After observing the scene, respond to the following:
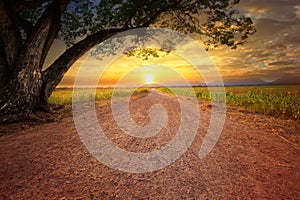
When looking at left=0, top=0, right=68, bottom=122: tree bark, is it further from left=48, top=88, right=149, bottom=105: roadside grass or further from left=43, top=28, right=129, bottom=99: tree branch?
left=48, top=88, right=149, bottom=105: roadside grass

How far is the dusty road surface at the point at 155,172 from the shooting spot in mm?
2662

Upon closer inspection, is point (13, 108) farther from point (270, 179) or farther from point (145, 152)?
point (270, 179)

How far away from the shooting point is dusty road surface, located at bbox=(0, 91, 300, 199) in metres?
2.66

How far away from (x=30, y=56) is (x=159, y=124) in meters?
6.11

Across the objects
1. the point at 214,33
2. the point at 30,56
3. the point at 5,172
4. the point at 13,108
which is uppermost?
the point at 214,33

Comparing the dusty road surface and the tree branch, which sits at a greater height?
the tree branch

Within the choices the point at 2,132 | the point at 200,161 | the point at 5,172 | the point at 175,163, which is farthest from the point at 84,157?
the point at 2,132

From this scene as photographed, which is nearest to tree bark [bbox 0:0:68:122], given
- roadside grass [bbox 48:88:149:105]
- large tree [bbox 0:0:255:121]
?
large tree [bbox 0:0:255:121]

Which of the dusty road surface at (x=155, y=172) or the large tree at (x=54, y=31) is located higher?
the large tree at (x=54, y=31)

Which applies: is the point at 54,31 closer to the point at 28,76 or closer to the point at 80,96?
the point at 28,76

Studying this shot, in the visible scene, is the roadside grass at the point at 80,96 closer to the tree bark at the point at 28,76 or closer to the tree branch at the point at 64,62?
the tree branch at the point at 64,62

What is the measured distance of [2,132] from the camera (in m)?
6.20

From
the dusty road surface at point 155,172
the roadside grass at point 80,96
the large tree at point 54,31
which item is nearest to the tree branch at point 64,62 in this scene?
the large tree at point 54,31

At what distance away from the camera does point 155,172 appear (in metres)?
3.23
